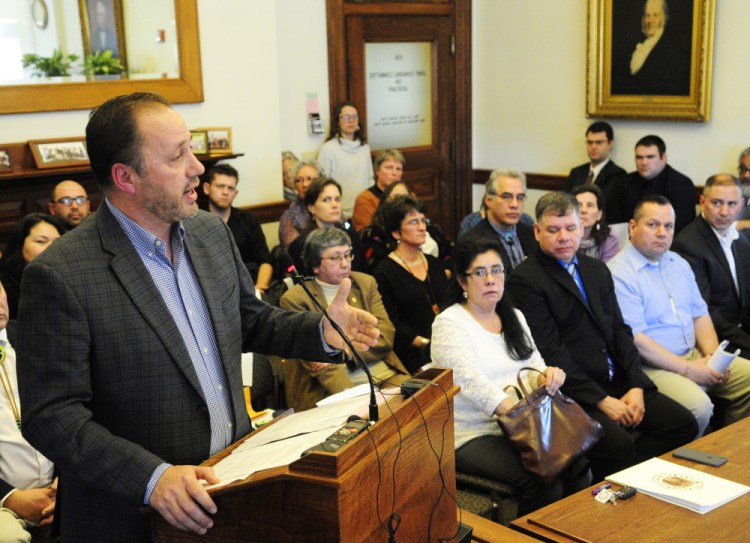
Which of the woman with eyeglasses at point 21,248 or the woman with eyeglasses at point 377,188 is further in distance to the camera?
the woman with eyeglasses at point 377,188

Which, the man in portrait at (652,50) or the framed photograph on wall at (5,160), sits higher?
the man in portrait at (652,50)

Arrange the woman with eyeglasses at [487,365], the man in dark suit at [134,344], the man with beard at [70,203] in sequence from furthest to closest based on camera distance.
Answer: the man with beard at [70,203] → the woman with eyeglasses at [487,365] → the man in dark suit at [134,344]

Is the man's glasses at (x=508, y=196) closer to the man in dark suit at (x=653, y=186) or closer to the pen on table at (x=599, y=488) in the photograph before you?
the man in dark suit at (x=653, y=186)

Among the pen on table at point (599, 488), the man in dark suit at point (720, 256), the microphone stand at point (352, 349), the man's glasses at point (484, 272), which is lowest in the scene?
the pen on table at point (599, 488)

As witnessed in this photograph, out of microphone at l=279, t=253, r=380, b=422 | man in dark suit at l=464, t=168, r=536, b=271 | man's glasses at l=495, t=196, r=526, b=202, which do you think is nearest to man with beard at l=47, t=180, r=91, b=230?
man in dark suit at l=464, t=168, r=536, b=271

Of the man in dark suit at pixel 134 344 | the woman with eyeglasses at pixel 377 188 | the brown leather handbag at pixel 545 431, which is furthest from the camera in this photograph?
the woman with eyeglasses at pixel 377 188

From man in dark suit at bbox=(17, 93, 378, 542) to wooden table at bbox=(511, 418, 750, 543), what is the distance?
819 mm

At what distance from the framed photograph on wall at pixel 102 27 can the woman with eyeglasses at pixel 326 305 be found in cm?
301

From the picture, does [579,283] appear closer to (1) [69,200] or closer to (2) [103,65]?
(1) [69,200]

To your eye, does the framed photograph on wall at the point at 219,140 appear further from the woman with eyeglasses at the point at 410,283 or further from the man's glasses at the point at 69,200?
the woman with eyeglasses at the point at 410,283

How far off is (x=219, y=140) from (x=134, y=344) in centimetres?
436

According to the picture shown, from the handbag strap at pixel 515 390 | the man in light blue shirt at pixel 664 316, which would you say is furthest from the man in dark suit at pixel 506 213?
the handbag strap at pixel 515 390

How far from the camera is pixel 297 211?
5754 millimetres

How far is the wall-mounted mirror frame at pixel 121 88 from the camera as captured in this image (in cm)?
498
